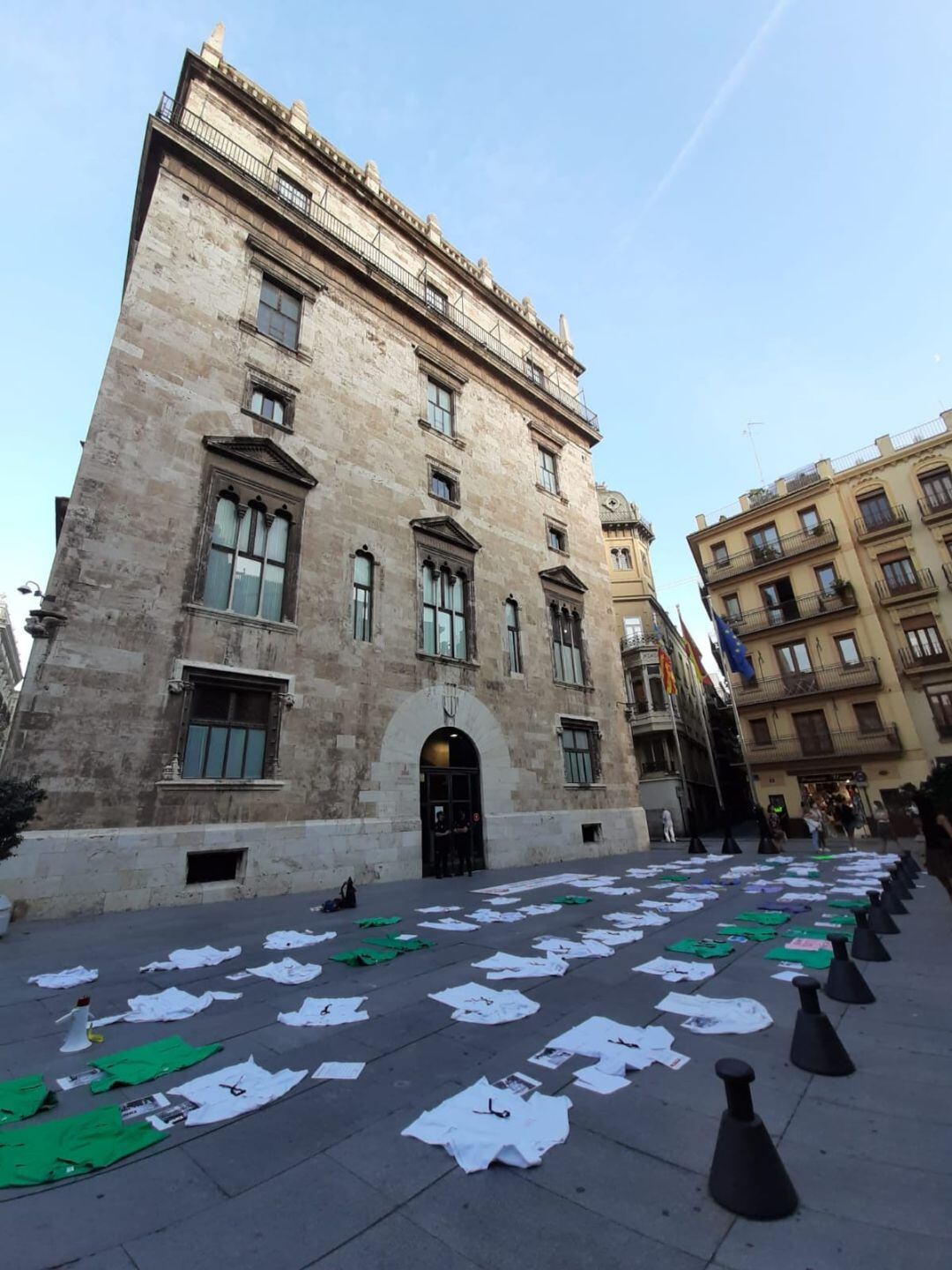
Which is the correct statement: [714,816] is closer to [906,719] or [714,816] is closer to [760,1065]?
[906,719]

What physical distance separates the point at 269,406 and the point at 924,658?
30.2 m

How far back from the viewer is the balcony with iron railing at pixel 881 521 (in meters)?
28.0

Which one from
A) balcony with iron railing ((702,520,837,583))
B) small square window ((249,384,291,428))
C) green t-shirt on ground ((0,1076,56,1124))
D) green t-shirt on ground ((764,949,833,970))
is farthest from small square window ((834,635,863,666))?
green t-shirt on ground ((0,1076,56,1124))

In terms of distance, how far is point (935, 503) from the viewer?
90.3ft

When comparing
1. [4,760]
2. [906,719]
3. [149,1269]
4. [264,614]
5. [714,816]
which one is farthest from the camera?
[714,816]

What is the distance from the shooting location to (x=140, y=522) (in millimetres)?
11430

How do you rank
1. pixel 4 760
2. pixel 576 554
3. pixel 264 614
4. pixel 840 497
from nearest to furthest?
pixel 4 760 < pixel 264 614 < pixel 576 554 < pixel 840 497

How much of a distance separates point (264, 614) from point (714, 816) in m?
39.7

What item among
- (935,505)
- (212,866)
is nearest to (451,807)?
(212,866)

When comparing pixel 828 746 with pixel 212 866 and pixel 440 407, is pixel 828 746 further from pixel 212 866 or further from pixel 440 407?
pixel 212 866

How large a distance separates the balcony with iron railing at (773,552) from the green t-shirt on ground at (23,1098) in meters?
35.0

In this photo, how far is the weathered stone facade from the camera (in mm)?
10203

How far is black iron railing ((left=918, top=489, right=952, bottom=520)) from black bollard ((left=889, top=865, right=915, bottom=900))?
24.3 m

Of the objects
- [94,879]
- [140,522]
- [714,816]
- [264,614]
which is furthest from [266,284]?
[714,816]
